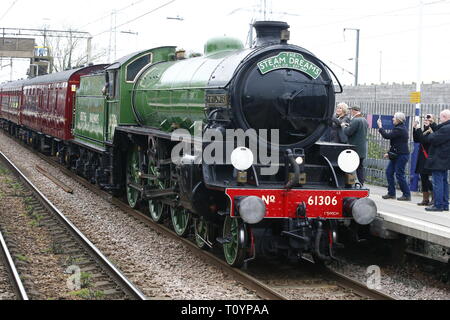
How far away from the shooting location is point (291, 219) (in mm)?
7402

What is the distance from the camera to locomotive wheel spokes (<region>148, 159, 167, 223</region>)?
1016 cm

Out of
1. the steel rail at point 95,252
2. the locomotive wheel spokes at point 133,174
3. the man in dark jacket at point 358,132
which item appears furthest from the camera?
the locomotive wheel spokes at point 133,174

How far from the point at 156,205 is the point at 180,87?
242 cm

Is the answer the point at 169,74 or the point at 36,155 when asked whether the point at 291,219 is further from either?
the point at 36,155

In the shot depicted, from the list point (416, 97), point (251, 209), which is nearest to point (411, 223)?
point (251, 209)

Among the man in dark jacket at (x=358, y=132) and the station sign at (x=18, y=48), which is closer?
the man in dark jacket at (x=358, y=132)

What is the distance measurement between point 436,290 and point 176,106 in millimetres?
4735

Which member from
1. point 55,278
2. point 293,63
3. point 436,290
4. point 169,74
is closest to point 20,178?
point 169,74

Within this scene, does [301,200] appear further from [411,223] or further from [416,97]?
[416,97]

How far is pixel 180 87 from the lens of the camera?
31.5 feet

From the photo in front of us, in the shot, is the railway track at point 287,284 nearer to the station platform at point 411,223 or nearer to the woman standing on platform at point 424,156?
the station platform at point 411,223
